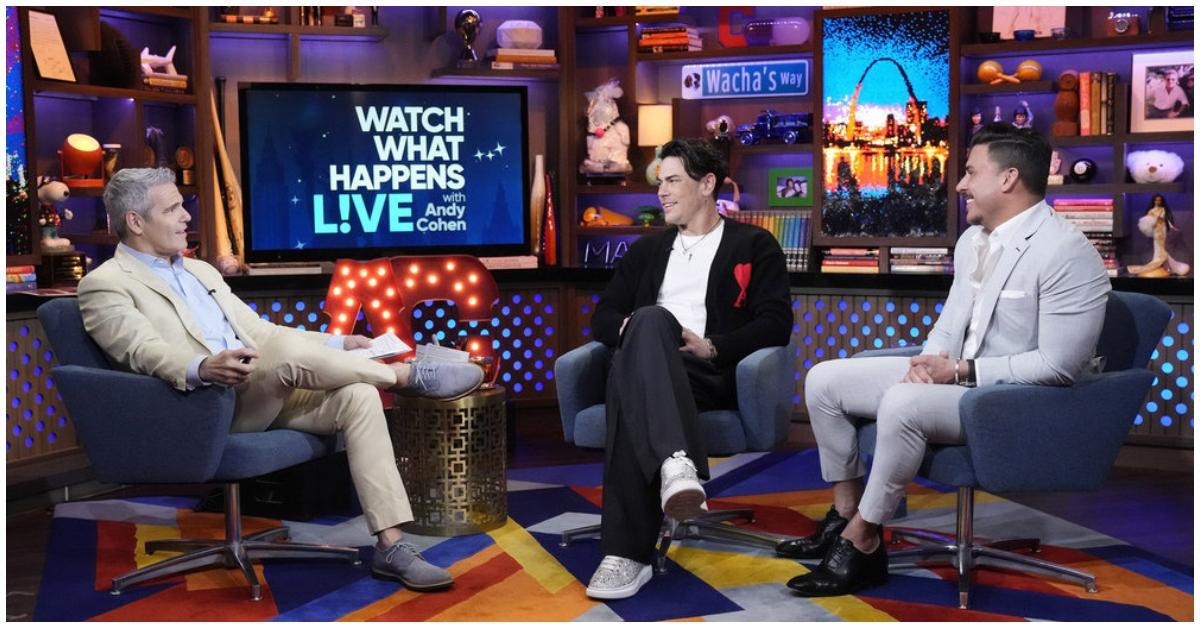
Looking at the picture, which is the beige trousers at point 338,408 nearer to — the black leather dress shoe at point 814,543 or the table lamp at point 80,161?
the black leather dress shoe at point 814,543

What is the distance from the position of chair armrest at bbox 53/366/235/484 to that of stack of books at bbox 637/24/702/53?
336cm

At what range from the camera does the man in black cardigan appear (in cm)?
336

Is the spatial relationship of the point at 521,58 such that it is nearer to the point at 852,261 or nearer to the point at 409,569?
the point at 852,261

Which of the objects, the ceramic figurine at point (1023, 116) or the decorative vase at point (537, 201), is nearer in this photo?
the ceramic figurine at point (1023, 116)

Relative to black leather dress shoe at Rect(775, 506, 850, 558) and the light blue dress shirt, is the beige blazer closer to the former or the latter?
the light blue dress shirt

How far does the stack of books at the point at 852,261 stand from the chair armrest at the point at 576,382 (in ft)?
6.86

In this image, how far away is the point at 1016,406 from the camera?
3135 mm

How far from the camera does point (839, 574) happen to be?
331cm

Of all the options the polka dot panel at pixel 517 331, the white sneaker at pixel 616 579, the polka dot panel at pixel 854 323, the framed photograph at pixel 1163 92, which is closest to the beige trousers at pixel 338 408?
the white sneaker at pixel 616 579

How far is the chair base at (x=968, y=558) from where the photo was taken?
338cm

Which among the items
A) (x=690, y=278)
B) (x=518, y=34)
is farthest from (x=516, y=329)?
(x=690, y=278)

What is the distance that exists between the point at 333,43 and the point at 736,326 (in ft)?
10.2

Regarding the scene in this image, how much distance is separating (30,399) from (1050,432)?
11.6ft

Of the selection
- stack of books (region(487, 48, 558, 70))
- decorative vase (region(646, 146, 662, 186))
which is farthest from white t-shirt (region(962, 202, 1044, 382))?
stack of books (region(487, 48, 558, 70))
